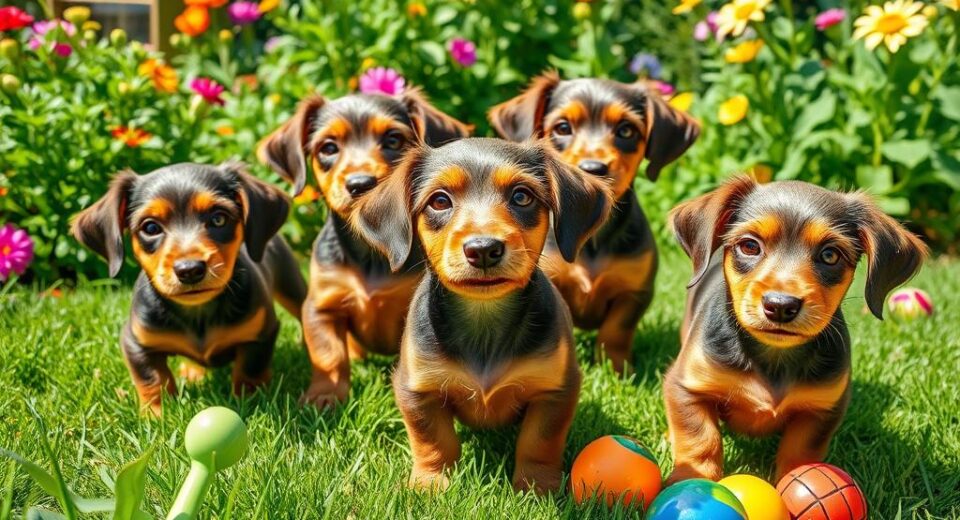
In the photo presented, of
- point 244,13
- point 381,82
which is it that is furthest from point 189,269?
point 244,13

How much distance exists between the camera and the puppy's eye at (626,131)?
5.14 m

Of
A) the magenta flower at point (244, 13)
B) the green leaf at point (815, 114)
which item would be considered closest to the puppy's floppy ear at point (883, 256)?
the green leaf at point (815, 114)

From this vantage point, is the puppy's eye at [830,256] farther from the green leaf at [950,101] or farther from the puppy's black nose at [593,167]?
the green leaf at [950,101]

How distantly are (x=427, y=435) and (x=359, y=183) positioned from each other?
4.71ft

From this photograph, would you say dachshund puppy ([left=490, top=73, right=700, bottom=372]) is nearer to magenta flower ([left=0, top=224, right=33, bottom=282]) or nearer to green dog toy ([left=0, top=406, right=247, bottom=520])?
green dog toy ([left=0, top=406, right=247, bottom=520])

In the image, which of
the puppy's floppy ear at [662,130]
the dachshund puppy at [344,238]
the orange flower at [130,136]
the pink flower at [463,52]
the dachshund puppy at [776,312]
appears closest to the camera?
the dachshund puppy at [776,312]

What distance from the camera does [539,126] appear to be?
5379 millimetres

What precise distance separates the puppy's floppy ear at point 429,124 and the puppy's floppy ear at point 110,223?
1.57 meters

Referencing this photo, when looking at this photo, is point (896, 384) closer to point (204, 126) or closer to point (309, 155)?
point (309, 155)

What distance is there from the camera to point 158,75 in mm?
6652

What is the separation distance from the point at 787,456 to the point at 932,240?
20.3 ft

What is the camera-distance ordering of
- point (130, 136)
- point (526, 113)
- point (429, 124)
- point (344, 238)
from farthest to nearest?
point (130, 136) → point (526, 113) → point (429, 124) → point (344, 238)

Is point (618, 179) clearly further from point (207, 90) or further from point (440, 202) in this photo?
point (207, 90)

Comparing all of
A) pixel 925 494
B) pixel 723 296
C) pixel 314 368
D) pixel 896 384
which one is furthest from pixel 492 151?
pixel 896 384
